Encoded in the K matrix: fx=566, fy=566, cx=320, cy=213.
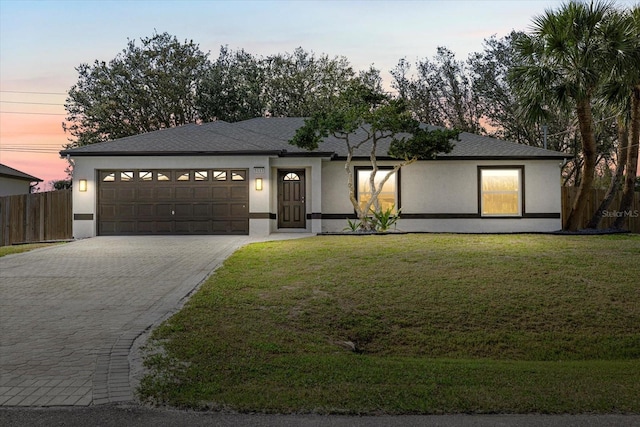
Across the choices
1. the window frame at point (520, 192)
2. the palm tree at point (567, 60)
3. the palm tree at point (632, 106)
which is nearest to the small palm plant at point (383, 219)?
the window frame at point (520, 192)

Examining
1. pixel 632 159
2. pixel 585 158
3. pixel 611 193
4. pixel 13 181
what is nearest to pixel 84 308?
pixel 585 158

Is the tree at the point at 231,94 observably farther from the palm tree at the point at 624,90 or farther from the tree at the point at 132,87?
the palm tree at the point at 624,90

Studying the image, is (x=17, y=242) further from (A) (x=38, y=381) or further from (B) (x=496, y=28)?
(B) (x=496, y=28)

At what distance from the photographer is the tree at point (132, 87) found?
32594mm

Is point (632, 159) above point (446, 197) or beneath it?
above

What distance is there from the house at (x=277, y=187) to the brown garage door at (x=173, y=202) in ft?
0.11

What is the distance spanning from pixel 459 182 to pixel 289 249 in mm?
8492

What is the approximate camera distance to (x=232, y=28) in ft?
82.7

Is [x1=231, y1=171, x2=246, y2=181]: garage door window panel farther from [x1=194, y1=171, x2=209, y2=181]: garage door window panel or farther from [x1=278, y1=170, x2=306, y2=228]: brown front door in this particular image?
[x1=278, y1=170, x2=306, y2=228]: brown front door

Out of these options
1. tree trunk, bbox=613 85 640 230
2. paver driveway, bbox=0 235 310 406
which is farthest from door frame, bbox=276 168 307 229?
tree trunk, bbox=613 85 640 230

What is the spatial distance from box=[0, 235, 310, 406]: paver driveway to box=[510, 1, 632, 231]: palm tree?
10.3 meters

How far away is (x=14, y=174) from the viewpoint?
2905 centimetres

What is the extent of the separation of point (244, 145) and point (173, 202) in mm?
3052

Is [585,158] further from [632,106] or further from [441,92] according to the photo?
[441,92]
